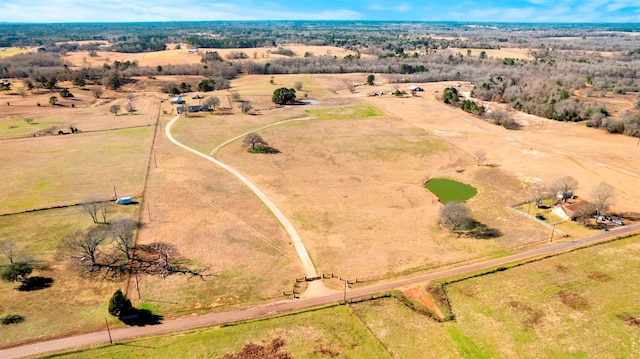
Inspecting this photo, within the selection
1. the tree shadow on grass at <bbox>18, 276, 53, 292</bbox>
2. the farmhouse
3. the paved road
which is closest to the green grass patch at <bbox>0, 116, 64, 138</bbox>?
the tree shadow on grass at <bbox>18, 276, 53, 292</bbox>

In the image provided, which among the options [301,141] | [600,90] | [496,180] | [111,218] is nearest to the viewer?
→ [111,218]

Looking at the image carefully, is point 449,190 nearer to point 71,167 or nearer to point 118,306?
point 118,306

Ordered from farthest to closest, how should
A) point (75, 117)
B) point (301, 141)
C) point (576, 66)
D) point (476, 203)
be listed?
1. point (576, 66)
2. point (75, 117)
3. point (301, 141)
4. point (476, 203)

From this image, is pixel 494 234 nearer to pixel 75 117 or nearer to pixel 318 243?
pixel 318 243

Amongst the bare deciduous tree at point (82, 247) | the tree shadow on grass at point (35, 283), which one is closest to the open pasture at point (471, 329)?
the tree shadow on grass at point (35, 283)

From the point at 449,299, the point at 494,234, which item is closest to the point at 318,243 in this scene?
the point at 449,299

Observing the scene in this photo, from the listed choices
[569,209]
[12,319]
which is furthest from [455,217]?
[12,319]
